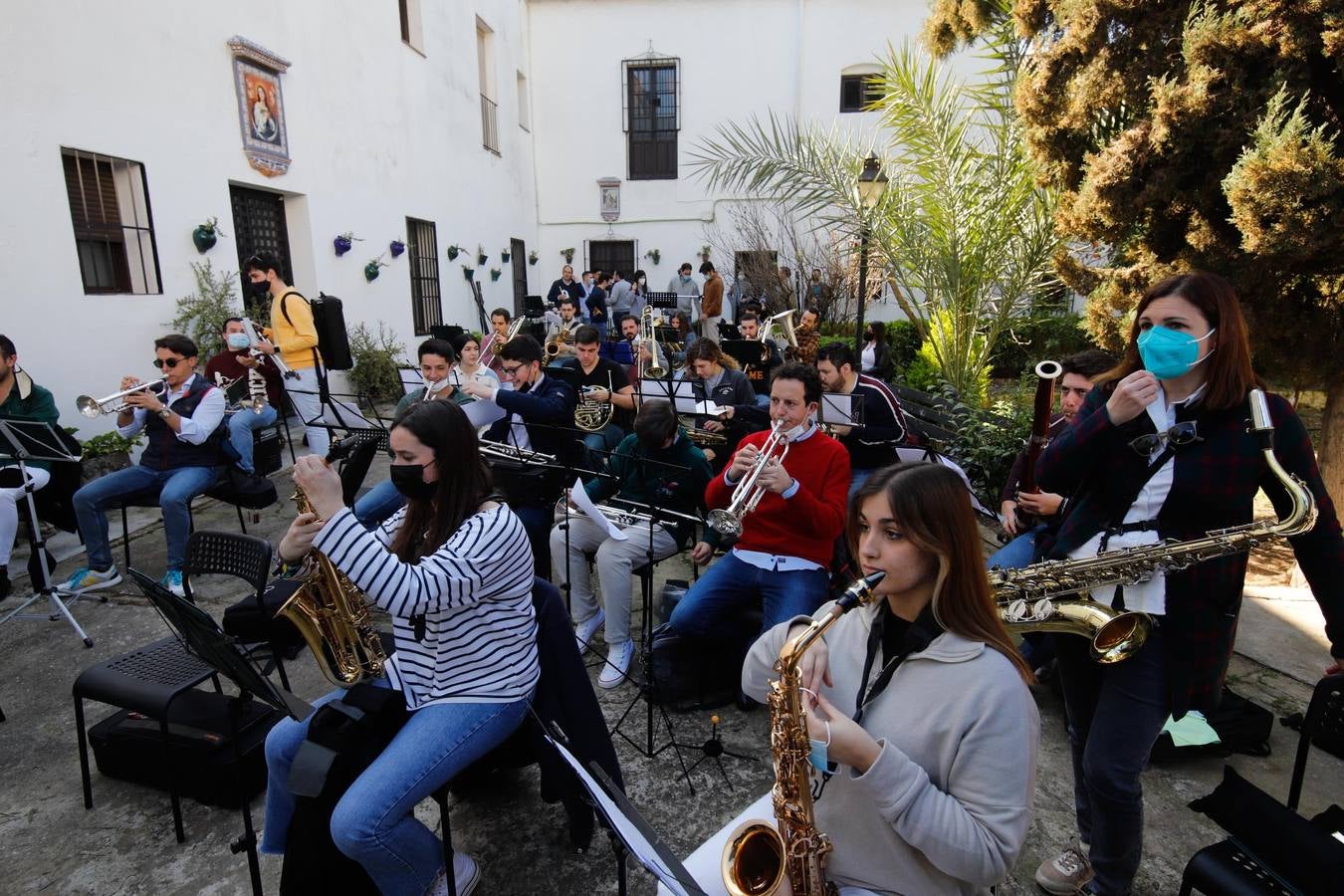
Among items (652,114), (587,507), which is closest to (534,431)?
(587,507)

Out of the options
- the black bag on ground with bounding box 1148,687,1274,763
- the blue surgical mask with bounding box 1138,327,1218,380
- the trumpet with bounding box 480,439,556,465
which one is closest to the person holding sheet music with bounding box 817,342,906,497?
the trumpet with bounding box 480,439,556,465

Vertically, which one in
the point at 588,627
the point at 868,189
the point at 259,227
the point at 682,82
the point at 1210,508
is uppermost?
the point at 682,82

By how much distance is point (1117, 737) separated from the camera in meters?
2.21

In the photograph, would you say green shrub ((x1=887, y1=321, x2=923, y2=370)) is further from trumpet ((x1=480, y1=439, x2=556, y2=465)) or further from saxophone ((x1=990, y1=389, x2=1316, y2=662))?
saxophone ((x1=990, y1=389, x2=1316, y2=662))

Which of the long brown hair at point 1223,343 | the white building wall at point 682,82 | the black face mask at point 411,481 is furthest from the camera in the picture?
the white building wall at point 682,82

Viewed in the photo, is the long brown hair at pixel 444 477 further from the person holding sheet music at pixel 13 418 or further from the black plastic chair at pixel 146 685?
the person holding sheet music at pixel 13 418

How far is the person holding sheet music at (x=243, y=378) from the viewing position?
5.45 metres

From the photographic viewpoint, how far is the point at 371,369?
1062cm

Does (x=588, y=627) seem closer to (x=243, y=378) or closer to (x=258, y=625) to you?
(x=258, y=625)

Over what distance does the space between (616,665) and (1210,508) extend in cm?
286

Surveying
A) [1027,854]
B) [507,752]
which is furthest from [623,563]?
[1027,854]

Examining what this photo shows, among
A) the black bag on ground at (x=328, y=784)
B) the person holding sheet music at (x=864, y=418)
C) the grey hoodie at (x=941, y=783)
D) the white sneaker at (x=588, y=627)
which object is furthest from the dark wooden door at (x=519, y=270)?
the grey hoodie at (x=941, y=783)

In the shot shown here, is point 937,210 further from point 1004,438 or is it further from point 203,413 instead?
point 203,413

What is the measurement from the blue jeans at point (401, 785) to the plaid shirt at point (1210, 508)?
2.03 meters
